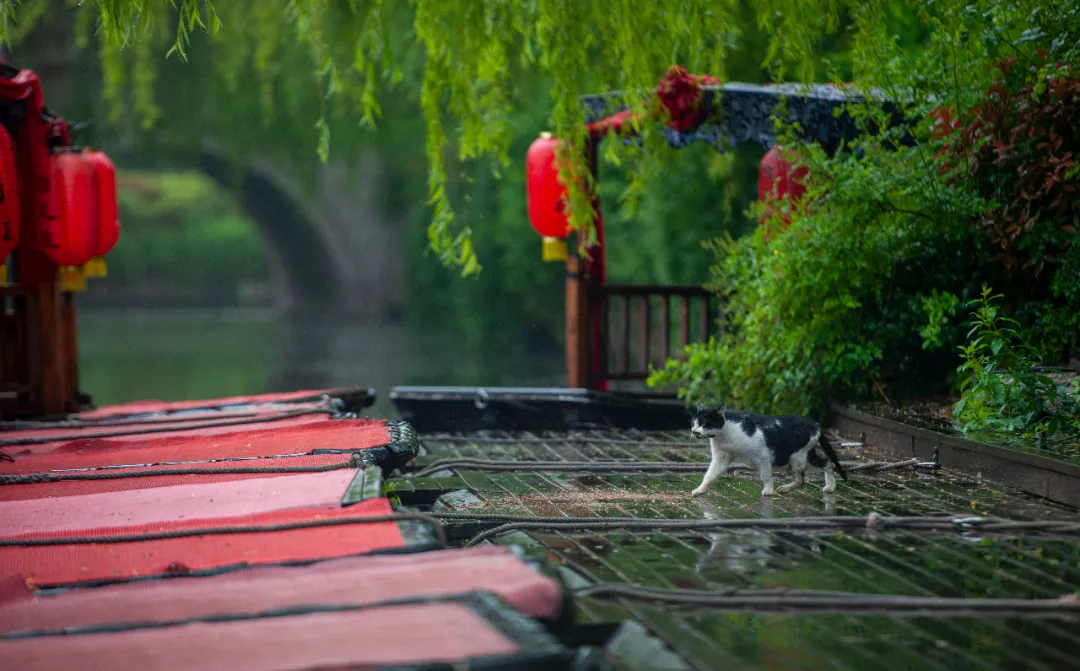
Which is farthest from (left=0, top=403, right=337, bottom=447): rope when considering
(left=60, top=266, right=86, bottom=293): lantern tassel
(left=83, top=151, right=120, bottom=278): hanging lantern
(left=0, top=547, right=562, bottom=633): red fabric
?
(left=0, top=547, right=562, bottom=633): red fabric

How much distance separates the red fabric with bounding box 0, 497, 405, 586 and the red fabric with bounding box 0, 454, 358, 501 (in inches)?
27.2

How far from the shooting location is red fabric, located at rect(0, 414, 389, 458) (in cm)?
550

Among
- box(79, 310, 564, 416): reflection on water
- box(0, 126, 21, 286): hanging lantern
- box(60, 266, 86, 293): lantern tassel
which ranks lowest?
box(79, 310, 564, 416): reflection on water

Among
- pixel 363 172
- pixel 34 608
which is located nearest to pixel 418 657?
pixel 34 608

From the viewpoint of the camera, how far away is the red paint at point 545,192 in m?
9.20

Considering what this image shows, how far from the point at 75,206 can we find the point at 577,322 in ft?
12.0

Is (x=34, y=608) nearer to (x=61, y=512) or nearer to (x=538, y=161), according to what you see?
(x=61, y=512)

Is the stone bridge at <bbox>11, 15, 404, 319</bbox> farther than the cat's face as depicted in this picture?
Yes

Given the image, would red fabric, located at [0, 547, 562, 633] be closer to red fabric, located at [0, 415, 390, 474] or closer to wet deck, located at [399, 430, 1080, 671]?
wet deck, located at [399, 430, 1080, 671]

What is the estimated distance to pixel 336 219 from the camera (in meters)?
24.5

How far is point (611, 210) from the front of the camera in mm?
17234

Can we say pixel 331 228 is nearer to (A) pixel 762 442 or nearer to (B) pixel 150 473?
(B) pixel 150 473

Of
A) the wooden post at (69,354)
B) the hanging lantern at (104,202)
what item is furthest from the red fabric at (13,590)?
the hanging lantern at (104,202)

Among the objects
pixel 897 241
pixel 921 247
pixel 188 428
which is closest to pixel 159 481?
pixel 188 428
